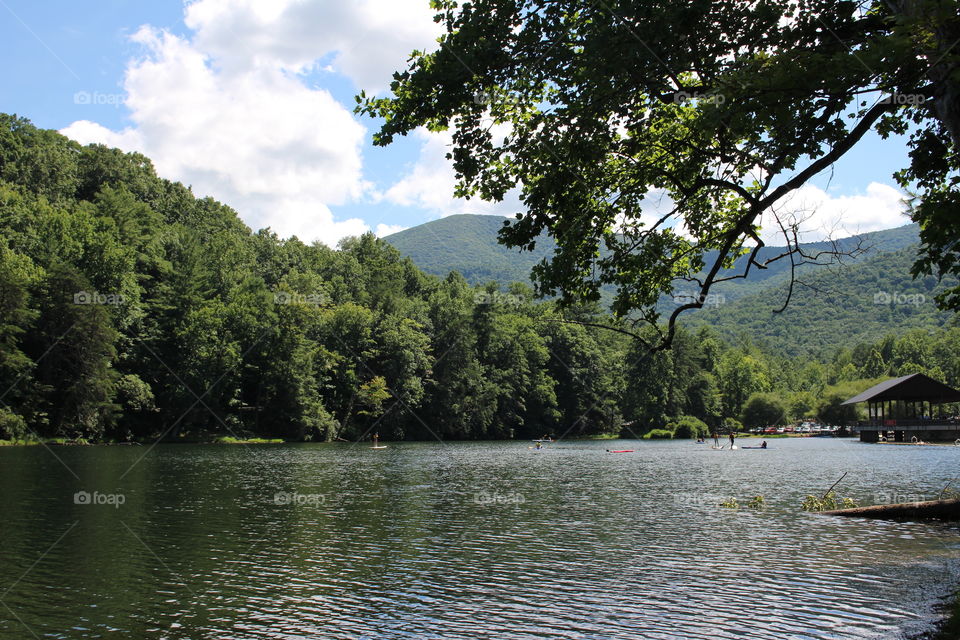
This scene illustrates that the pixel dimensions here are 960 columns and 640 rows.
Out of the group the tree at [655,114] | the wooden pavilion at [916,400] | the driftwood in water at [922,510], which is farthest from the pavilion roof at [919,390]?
the tree at [655,114]

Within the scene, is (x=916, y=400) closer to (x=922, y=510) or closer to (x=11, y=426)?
(x=922, y=510)

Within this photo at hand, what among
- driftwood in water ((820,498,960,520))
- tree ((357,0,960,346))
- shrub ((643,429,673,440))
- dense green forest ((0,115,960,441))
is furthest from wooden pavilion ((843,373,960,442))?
tree ((357,0,960,346))

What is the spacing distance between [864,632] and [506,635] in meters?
5.57

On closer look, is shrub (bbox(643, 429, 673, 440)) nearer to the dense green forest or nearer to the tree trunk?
the dense green forest

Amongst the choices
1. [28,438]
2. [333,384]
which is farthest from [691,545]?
[333,384]

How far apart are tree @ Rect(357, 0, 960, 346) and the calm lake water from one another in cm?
594

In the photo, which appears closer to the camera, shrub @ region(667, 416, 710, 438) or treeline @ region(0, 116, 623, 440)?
treeline @ region(0, 116, 623, 440)

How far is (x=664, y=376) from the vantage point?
4796 inches

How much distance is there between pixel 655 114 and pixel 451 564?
10.7m

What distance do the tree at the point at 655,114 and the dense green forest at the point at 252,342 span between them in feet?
118

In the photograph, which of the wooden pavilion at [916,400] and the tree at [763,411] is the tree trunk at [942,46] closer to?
the wooden pavilion at [916,400]

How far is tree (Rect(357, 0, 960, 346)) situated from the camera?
7.68m

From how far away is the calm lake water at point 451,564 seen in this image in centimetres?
1202

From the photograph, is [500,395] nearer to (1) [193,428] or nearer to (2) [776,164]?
(1) [193,428]
